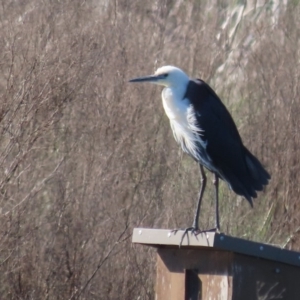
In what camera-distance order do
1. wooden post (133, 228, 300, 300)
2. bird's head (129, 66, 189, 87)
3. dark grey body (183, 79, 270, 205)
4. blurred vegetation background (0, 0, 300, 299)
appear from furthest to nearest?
blurred vegetation background (0, 0, 300, 299)
bird's head (129, 66, 189, 87)
dark grey body (183, 79, 270, 205)
wooden post (133, 228, 300, 300)

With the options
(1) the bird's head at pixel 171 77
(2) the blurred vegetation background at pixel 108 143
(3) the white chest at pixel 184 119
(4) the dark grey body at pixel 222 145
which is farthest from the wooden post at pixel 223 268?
(2) the blurred vegetation background at pixel 108 143

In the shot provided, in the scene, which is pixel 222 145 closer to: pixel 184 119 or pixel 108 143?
pixel 184 119

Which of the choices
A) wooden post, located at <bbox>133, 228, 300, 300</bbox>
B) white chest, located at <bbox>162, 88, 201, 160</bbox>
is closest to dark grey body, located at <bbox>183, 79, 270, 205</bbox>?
white chest, located at <bbox>162, 88, 201, 160</bbox>

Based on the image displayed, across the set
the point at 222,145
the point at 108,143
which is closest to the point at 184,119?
the point at 222,145

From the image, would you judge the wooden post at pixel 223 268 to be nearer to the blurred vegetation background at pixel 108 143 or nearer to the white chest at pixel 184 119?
the white chest at pixel 184 119

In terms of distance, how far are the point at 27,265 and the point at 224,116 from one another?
7.86 feet

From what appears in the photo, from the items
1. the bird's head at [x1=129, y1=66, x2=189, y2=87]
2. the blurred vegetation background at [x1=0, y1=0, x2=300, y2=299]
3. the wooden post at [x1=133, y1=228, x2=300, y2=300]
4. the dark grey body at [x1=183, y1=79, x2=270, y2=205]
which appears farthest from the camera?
the blurred vegetation background at [x1=0, y1=0, x2=300, y2=299]

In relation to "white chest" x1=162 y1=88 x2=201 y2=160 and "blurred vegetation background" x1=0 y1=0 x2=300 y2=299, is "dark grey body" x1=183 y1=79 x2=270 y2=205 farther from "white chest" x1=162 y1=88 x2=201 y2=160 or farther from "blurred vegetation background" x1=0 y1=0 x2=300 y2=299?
"blurred vegetation background" x1=0 y1=0 x2=300 y2=299

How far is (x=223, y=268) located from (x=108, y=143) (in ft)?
11.2

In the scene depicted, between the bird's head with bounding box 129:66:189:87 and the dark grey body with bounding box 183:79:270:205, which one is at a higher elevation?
the bird's head with bounding box 129:66:189:87

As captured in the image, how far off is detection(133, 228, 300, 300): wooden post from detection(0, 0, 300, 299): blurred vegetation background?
8.19ft

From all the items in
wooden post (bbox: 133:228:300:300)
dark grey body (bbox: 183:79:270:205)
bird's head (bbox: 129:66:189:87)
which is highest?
bird's head (bbox: 129:66:189:87)

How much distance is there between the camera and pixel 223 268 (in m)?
4.18

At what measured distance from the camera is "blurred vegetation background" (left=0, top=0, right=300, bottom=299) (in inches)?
269
